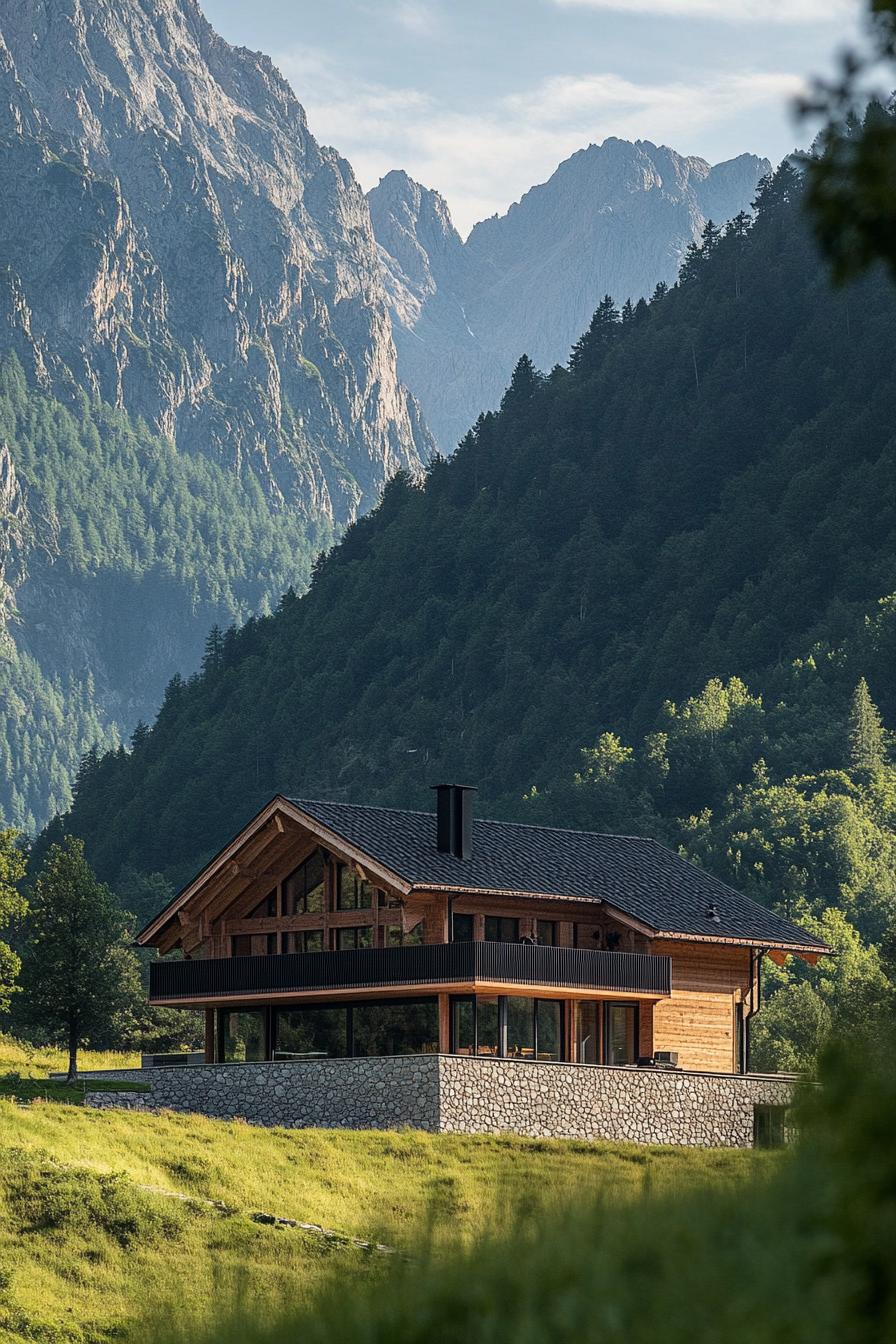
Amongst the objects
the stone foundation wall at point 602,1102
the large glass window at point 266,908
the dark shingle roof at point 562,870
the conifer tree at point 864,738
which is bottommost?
the stone foundation wall at point 602,1102

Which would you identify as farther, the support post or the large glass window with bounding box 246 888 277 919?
the large glass window with bounding box 246 888 277 919

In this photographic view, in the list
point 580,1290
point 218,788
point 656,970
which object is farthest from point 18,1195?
point 218,788

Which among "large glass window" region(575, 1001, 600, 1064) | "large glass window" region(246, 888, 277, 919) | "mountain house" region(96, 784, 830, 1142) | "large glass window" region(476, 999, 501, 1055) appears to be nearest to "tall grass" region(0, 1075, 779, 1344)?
"mountain house" region(96, 784, 830, 1142)

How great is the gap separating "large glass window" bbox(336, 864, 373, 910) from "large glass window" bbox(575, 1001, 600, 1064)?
21.2ft

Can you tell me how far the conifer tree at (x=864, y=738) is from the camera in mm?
138000

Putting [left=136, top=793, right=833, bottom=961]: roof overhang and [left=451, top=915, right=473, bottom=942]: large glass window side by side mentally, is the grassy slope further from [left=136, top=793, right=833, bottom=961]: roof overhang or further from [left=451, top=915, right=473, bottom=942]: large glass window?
[left=451, top=915, right=473, bottom=942]: large glass window

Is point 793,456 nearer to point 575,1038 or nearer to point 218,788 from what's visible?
point 218,788

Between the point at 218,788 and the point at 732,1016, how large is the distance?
139 meters

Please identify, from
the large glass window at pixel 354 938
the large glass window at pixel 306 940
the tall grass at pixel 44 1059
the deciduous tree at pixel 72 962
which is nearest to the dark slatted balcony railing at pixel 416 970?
the large glass window at pixel 354 938

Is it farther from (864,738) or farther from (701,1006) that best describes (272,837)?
(864,738)

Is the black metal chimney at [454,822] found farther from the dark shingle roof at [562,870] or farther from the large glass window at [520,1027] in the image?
the large glass window at [520,1027]

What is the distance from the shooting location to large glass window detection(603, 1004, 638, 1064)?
194ft

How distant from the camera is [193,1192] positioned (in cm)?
4262

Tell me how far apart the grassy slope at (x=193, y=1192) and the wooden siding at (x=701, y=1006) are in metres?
8.52
